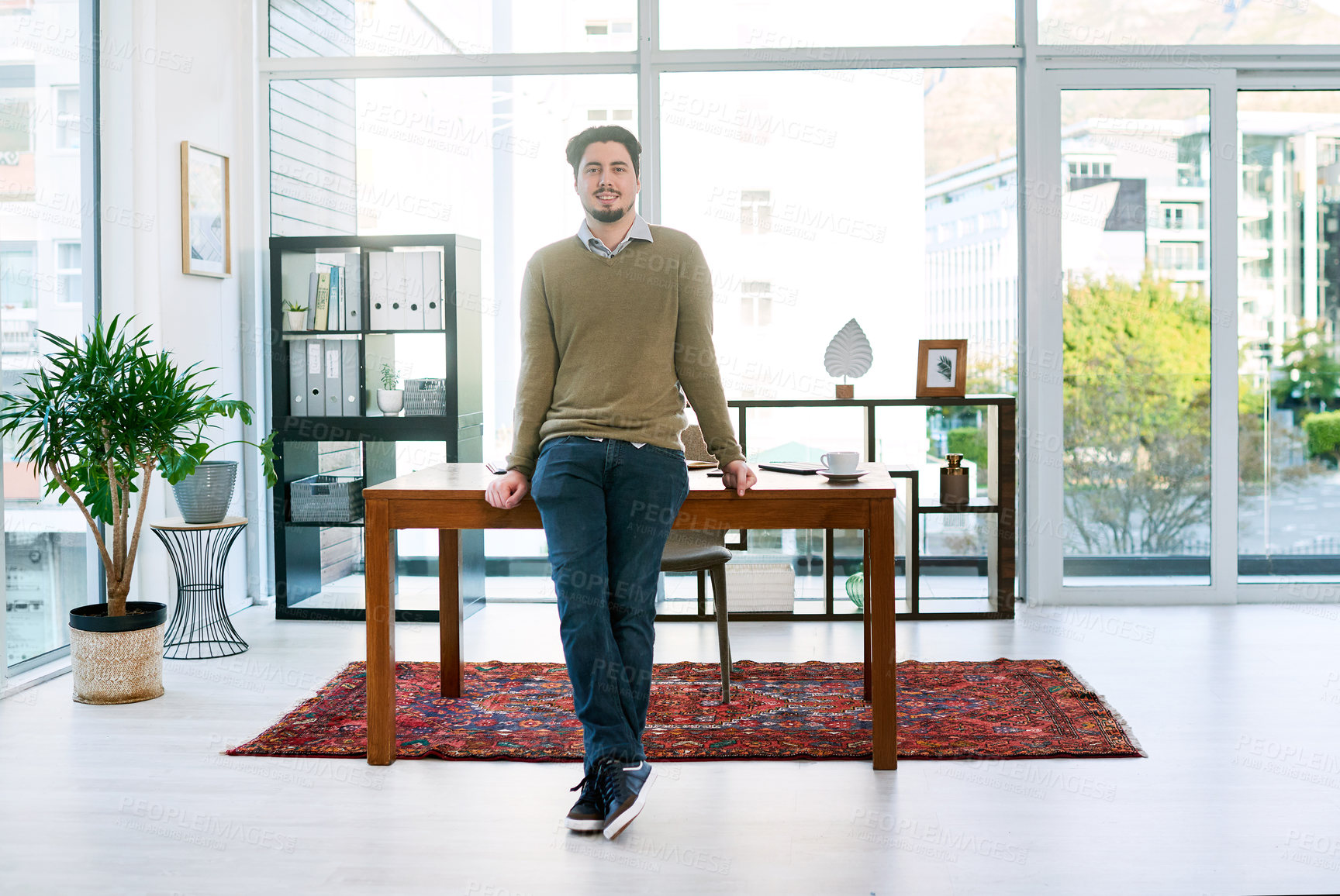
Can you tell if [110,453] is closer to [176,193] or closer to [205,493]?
[205,493]

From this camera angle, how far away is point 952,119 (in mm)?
4949

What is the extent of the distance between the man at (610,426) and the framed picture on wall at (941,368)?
2121 mm

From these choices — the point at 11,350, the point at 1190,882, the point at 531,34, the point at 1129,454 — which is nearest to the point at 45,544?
the point at 11,350

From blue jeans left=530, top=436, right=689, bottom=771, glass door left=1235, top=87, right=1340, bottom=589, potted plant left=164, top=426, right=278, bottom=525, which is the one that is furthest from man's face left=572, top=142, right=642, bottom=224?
glass door left=1235, top=87, right=1340, bottom=589

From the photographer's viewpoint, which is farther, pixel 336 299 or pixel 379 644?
pixel 336 299

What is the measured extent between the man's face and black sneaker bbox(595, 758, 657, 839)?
1253mm

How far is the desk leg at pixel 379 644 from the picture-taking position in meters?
2.96

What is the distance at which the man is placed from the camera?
2559 millimetres

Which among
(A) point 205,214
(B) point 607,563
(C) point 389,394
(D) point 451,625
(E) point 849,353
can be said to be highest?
(A) point 205,214

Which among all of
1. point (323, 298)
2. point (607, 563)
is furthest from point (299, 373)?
point (607, 563)

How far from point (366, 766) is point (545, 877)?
2.82ft

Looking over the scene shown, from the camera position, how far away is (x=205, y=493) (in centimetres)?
406

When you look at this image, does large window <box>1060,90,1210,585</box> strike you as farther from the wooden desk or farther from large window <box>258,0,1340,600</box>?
the wooden desk

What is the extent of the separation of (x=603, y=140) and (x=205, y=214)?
2.58 metres
